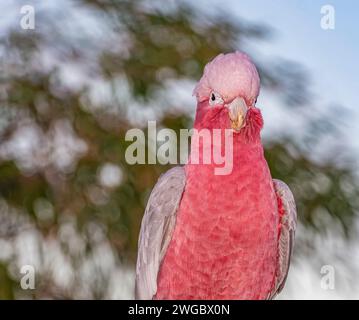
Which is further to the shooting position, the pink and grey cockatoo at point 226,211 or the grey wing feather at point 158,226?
the grey wing feather at point 158,226

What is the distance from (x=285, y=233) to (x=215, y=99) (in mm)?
288

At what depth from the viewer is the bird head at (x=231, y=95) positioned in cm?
112

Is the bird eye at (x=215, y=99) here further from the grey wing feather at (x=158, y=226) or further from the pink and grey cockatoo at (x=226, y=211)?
the grey wing feather at (x=158, y=226)

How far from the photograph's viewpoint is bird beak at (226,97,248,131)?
44.4 inches

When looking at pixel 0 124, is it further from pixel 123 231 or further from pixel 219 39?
pixel 219 39

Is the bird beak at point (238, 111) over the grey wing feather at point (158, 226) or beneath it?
over

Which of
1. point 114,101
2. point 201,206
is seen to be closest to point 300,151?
point 114,101

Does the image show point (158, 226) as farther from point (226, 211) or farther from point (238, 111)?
point (238, 111)

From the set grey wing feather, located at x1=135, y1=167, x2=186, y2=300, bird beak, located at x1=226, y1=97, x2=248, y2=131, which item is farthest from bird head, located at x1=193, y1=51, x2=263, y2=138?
grey wing feather, located at x1=135, y1=167, x2=186, y2=300

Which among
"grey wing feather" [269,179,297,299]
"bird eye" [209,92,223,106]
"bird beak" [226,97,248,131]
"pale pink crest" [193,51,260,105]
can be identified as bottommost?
"grey wing feather" [269,179,297,299]

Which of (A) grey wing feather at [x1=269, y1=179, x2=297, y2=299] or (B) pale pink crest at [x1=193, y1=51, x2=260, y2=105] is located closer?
(B) pale pink crest at [x1=193, y1=51, x2=260, y2=105]

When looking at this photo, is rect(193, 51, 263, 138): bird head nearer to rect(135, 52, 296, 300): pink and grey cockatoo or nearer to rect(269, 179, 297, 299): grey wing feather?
rect(135, 52, 296, 300): pink and grey cockatoo

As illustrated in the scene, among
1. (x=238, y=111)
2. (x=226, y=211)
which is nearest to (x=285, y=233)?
(x=226, y=211)

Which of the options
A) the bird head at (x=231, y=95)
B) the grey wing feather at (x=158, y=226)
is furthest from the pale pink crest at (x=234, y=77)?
the grey wing feather at (x=158, y=226)
